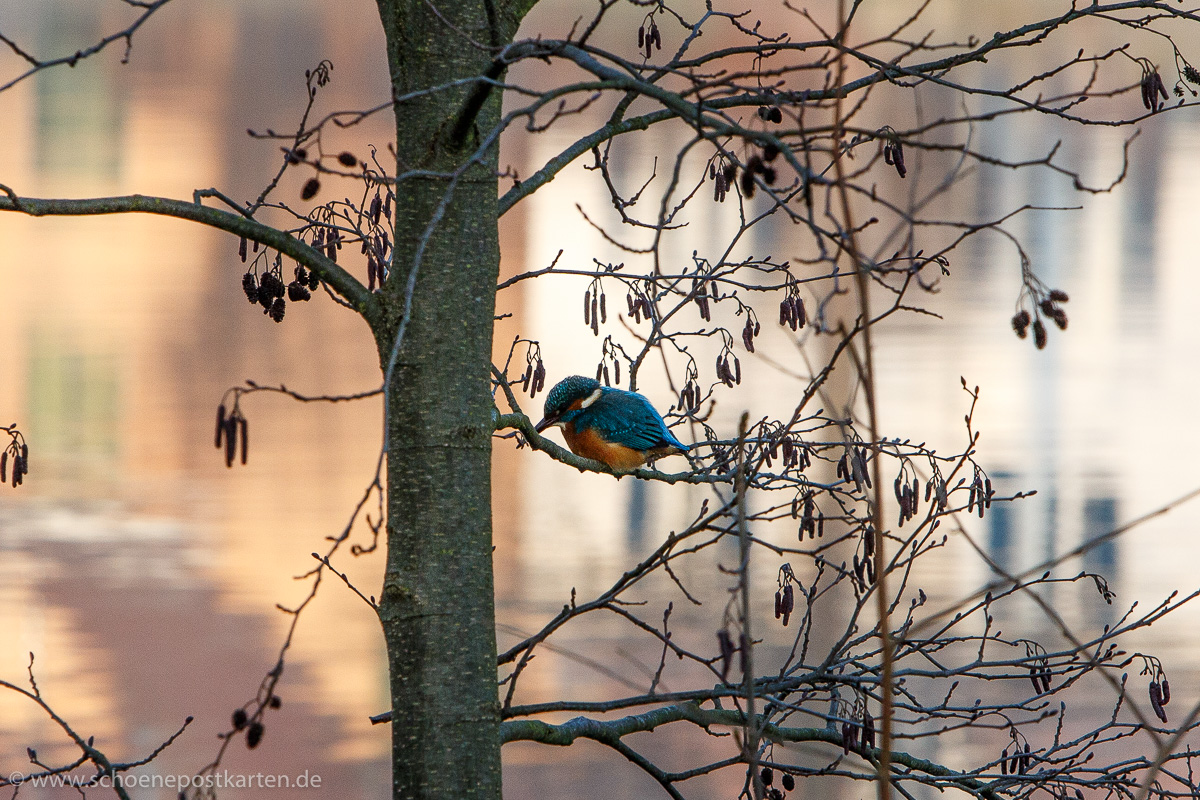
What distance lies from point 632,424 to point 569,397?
157mm

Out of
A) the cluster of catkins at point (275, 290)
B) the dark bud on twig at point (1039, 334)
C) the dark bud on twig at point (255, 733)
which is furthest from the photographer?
the cluster of catkins at point (275, 290)

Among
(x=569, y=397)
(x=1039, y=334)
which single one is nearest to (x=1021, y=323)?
(x=1039, y=334)

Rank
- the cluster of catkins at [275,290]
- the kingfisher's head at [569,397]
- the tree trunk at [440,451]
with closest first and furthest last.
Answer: the tree trunk at [440,451]
the cluster of catkins at [275,290]
the kingfisher's head at [569,397]

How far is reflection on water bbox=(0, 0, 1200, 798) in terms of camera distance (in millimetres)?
4574

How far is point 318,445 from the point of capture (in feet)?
19.1

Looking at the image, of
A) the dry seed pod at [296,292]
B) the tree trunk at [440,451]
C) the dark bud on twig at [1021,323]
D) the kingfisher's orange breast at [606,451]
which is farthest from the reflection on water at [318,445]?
the dark bud on twig at [1021,323]

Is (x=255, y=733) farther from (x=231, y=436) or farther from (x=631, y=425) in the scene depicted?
(x=631, y=425)

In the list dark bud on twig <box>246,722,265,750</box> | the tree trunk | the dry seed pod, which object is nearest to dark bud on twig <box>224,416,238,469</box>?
dark bud on twig <box>246,722,265,750</box>

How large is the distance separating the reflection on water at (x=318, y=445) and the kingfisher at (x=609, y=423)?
1479 mm

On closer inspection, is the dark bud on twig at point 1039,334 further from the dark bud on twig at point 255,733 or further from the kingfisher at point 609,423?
the kingfisher at point 609,423

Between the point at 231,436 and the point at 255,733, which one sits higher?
the point at 231,436

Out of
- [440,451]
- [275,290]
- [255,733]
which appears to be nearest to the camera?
[255,733]

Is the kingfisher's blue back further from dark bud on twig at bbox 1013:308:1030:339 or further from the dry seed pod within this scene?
dark bud on twig at bbox 1013:308:1030:339

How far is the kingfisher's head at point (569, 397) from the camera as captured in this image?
240 centimetres
